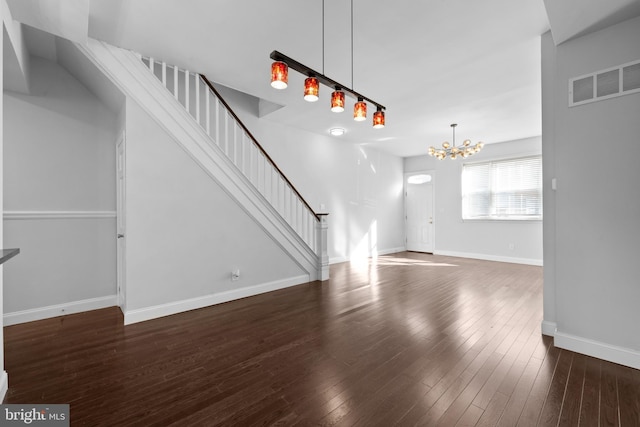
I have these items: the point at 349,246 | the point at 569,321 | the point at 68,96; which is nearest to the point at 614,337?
the point at 569,321

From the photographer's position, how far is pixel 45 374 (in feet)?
7.13

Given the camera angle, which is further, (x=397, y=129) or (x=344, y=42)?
(x=397, y=129)

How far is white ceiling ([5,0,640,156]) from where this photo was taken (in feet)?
8.04

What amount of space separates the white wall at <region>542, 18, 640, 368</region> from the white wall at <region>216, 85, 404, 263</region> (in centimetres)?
433

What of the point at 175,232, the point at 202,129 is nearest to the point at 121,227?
the point at 175,232

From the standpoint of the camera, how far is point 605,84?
2.36 meters

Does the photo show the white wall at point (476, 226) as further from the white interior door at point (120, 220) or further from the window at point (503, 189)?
the white interior door at point (120, 220)

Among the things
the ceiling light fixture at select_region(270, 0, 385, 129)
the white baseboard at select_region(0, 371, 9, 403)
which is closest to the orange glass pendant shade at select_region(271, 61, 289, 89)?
the ceiling light fixture at select_region(270, 0, 385, 129)

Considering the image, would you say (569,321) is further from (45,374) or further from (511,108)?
(45,374)

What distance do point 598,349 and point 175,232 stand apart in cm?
428

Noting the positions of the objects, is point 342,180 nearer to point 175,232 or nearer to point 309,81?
point 175,232

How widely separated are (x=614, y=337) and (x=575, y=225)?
3.05 ft

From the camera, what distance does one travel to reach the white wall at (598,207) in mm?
2238

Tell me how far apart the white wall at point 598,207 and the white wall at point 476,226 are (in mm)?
4649
